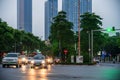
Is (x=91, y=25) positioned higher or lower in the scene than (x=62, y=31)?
higher

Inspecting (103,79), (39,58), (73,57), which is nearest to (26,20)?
(73,57)

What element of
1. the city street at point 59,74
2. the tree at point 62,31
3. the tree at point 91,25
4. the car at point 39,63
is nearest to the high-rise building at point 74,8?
the tree at point 91,25

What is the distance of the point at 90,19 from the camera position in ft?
307

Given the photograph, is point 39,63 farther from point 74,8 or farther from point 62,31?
point 74,8

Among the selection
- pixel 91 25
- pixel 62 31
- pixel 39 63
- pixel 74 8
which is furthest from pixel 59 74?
pixel 74 8

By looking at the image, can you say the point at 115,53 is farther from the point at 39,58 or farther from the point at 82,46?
the point at 39,58

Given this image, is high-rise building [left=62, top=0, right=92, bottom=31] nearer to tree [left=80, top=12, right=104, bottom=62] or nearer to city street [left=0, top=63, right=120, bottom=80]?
tree [left=80, top=12, right=104, bottom=62]

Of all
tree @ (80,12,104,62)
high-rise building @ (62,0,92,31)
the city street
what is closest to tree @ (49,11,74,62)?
tree @ (80,12,104,62)

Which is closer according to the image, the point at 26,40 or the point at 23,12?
the point at 23,12

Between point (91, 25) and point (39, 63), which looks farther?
point (91, 25)

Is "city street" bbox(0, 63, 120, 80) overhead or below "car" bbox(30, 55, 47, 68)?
below

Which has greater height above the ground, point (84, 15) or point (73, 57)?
point (84, 15)

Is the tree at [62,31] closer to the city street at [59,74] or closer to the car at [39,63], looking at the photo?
the car at [39,63]

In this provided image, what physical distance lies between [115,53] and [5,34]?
7010 centimetres
